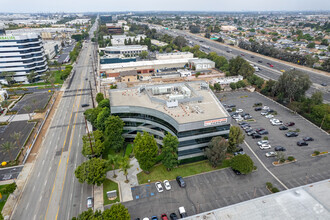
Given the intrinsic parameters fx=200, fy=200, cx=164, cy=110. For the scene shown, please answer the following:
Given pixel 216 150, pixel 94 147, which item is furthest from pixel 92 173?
pixel 216 150

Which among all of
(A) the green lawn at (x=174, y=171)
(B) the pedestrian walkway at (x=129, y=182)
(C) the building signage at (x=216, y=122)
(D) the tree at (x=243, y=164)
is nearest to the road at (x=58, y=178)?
(B) the pedestrian walkway at (x=129, y=182)

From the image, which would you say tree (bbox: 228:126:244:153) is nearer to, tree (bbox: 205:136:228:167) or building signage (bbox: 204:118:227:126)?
building signage (bbox: 204:118:227:126)

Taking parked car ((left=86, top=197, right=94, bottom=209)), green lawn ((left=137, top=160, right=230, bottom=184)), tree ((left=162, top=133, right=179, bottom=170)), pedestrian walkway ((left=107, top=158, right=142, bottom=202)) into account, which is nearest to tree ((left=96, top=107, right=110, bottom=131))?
pedestrian walkway ((left=107, top=158, right=142, bottom=202))

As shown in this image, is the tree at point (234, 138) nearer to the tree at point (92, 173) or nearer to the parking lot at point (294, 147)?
the parking lot at point (294, 147)

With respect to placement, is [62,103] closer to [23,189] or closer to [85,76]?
[85,76]

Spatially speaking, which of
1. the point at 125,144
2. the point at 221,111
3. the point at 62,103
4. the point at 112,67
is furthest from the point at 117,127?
the point at 112,67

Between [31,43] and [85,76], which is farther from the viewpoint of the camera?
[85,76]
